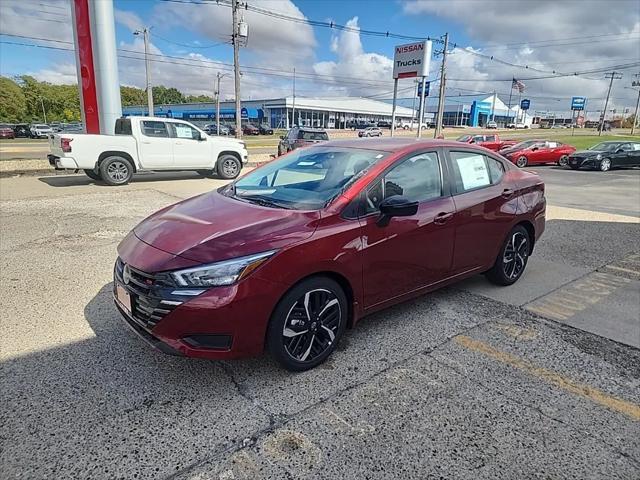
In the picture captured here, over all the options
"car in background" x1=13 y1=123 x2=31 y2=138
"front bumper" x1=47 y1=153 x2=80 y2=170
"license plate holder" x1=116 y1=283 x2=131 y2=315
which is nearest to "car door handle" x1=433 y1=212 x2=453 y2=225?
"license plate holder" x1=116 y1=283 x2=131 y2=315

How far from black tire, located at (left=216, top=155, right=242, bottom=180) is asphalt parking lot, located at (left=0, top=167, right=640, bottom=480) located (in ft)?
30.7

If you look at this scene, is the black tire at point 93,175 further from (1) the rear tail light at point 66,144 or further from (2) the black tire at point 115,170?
(1) the rear tail light at point 66,144

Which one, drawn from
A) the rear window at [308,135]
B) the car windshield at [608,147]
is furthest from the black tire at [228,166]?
the car windshield at [608,147]

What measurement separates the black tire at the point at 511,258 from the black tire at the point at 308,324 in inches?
88.8

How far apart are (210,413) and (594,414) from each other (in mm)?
2382

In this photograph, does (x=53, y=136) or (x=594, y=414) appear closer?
(x=594, y=414)

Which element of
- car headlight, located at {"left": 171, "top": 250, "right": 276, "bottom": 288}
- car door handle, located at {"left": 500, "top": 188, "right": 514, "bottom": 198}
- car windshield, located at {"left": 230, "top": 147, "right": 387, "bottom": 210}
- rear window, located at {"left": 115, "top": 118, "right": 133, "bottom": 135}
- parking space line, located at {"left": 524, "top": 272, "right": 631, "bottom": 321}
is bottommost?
parking space line, located at {"left": 524, "top": 272, "right": 631, "bottom": 321}

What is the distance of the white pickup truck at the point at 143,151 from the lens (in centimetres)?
1115

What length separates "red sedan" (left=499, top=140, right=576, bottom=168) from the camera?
887 inches

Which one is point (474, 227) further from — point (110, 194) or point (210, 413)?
point (110, 194)

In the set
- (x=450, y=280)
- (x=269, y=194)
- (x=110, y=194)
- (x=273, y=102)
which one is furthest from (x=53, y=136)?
(x=273, y=102)

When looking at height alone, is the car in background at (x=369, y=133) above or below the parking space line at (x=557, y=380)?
above

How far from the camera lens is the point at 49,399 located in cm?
276

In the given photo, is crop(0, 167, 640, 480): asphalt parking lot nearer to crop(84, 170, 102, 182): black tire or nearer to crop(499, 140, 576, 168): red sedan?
crop(84, 170, 102, 182): black tire
